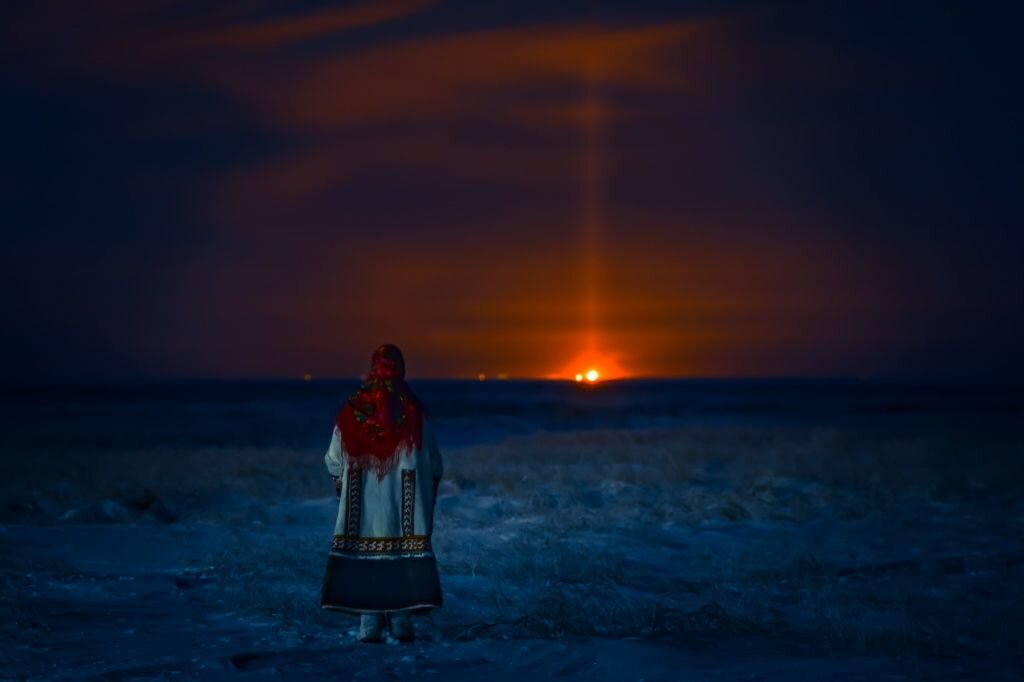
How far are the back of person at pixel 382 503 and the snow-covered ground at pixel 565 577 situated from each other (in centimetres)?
39

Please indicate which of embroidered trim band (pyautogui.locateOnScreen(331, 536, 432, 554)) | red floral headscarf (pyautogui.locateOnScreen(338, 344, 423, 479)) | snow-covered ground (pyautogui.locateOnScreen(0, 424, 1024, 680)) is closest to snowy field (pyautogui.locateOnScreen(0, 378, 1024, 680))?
snow-covered ground (pyautogui.locateOnScreen(0, 424, 1024, 680))

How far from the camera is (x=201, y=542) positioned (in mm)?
13984

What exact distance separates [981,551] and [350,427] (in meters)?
7.79

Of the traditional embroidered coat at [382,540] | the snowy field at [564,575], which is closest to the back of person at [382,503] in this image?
the traditional embroidered coat at [382,540]

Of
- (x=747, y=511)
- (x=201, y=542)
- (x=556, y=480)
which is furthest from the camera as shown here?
(x=556, y=480)

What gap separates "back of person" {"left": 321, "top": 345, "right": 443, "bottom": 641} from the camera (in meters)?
8.74

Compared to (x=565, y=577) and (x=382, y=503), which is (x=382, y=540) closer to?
(x=382, y=503)

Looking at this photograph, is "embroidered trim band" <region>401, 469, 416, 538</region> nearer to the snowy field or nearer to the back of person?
the back of person

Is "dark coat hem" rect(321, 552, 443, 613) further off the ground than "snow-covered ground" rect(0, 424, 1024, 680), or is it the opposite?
"dark coat hem" rect(321, 552, 443, 613)

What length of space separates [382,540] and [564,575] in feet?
11.2

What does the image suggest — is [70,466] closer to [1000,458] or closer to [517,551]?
[517,551]

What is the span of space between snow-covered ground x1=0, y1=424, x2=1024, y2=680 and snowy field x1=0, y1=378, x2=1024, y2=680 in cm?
4

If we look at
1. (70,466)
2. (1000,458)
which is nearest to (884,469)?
(1000,458)

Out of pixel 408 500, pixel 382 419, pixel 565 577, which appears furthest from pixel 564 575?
pixel 382 419
